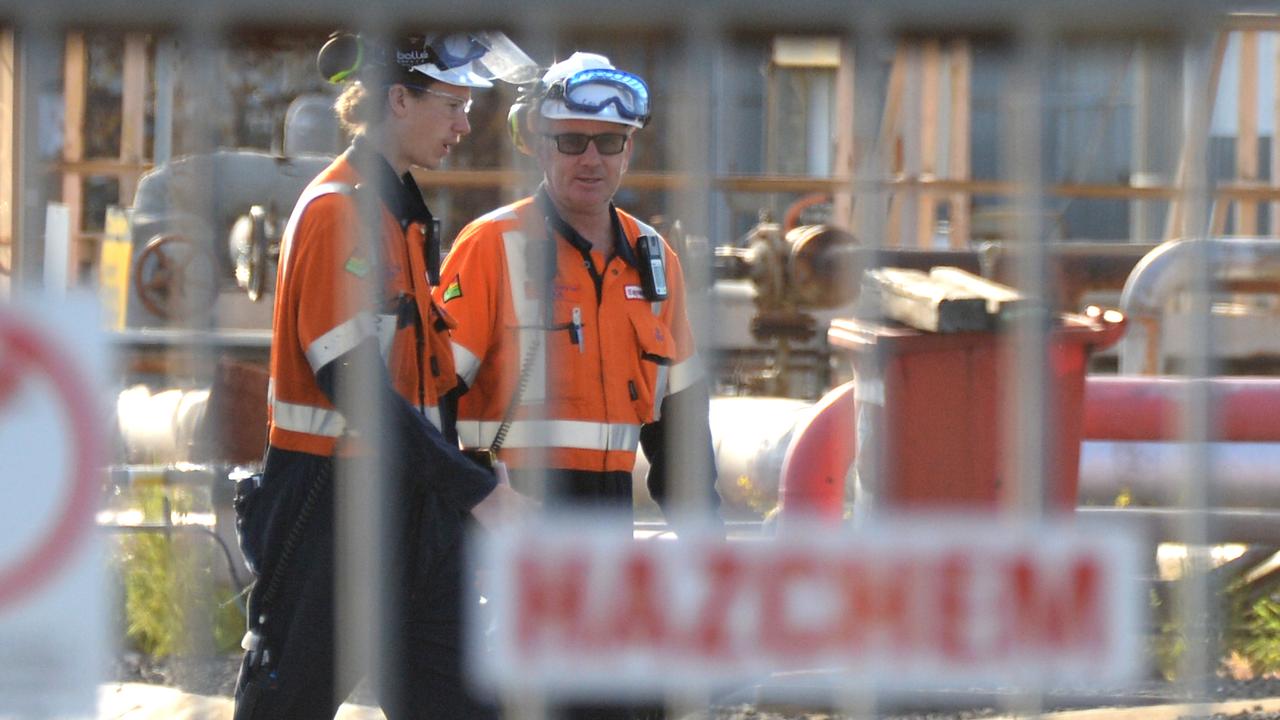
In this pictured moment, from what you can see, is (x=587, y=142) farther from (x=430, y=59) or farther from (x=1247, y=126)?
(x=1247, y=126)

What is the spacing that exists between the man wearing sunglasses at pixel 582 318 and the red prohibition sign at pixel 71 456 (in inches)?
27.2

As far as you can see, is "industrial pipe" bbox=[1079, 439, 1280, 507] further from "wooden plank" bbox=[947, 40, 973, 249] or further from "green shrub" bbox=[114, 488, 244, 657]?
"wooden plank" bbox=[947, 40, 973, 249]

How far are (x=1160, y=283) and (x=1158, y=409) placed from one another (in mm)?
733

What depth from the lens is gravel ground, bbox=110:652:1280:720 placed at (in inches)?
111

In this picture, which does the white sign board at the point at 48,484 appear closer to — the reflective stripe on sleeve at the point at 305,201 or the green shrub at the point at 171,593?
the green shrub at the point at 171,593

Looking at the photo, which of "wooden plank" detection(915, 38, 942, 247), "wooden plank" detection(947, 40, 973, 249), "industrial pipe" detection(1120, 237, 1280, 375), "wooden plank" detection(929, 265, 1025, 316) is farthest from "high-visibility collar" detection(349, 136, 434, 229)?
"wooden plank" detection(947, 40, 973, 249)

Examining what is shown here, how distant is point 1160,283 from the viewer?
20.5ft

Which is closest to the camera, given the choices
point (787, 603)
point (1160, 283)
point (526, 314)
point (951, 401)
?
point (787, 603)

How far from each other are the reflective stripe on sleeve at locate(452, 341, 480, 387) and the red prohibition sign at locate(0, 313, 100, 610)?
0.91m

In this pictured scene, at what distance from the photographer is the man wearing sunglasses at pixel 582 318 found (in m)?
3.10

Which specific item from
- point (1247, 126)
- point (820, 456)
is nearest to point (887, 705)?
point (820, 456)

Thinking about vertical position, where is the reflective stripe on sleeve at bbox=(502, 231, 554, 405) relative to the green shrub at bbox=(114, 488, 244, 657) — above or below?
above

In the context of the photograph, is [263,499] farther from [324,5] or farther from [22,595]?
[324,5]

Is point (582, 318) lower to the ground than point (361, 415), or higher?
higher
